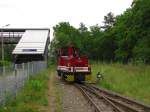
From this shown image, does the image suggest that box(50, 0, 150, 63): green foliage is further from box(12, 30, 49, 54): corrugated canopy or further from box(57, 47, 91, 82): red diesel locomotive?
box(57, 47, 91, 82): red diesel locomotive

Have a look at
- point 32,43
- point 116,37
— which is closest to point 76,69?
point 32,43

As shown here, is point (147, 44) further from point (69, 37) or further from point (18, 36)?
point (69, 37)

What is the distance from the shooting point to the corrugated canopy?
77.9 m


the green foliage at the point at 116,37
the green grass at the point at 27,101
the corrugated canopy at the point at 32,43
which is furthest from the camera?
the corrugated canopy at the point at 32,43

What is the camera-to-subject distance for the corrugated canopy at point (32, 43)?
7794cm

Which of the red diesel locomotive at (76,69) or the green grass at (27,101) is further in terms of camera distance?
the red diesel locomotive at (76,69)

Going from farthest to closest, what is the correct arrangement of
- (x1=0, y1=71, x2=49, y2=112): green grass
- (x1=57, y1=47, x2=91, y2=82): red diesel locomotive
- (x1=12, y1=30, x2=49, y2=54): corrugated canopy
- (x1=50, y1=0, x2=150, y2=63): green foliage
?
(x1=12, y1=30, x2=49, y2=54): corrugated canopy → (x1=50, y1=0, x2=150, y2=63): green foliage → (x1=57, y1=47, x2=91, y2=82): red diesel locomotive → (x1=0, y1=71, x2=49, y2=112): green grass

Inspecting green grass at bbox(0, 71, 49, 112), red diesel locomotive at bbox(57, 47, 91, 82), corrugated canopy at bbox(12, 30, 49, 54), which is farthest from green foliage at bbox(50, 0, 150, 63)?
green grass at bbox(0, 71, 49, 112)

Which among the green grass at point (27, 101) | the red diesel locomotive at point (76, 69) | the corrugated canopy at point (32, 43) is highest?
the corrugated canopy at point (32, 43)

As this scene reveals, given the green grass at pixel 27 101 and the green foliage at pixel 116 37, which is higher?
the green foliage at pixel 116 37

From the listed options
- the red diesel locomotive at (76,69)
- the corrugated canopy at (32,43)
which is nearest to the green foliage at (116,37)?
the corrugated canopy at (32,43)

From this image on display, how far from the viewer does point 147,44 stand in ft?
195

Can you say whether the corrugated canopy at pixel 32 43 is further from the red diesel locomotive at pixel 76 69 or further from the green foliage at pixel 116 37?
the red diesel locomotive at pixel 76 69

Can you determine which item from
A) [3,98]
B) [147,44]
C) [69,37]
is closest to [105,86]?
[3,98]
